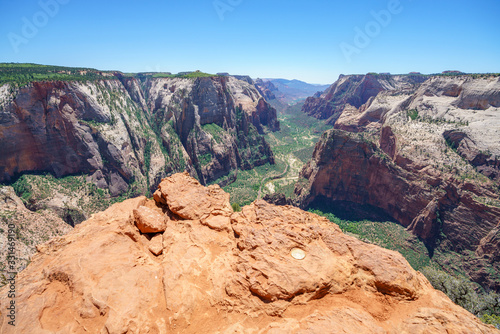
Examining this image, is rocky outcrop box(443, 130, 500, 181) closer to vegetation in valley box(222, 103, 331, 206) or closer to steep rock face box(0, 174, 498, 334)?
vegetation in valley box(222, 103, 331, 206)

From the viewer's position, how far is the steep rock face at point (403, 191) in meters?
50.1

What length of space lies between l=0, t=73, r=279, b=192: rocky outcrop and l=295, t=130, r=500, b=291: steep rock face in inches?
1636

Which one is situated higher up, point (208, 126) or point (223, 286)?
point (208, 126)

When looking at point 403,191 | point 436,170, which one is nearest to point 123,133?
point 403,191

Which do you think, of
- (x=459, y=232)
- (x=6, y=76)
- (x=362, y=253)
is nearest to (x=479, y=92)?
(x=459, y=232)

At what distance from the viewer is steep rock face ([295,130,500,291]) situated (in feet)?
164

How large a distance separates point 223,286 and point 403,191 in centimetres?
6681

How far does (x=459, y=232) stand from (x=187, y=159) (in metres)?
87.6

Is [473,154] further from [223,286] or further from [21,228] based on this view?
[21,228]

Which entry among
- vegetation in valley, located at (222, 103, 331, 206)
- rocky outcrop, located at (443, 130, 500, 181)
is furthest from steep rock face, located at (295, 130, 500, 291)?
vegetation in valley, located at (222, 103, 331, 206)

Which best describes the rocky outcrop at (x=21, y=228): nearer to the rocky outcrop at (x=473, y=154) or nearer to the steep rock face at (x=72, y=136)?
the steep rock face at (x=72, y=136)

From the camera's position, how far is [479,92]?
6812 cm

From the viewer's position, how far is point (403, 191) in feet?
204

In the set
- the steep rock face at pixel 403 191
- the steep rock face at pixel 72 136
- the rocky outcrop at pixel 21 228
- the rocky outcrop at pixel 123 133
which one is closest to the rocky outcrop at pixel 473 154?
the steep rock face at pixel 403 191
